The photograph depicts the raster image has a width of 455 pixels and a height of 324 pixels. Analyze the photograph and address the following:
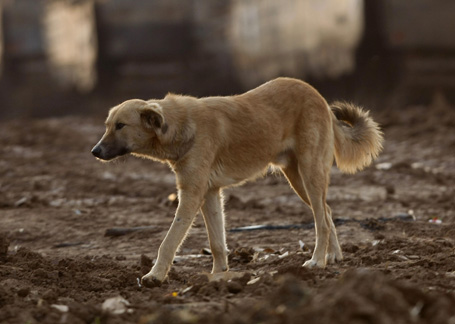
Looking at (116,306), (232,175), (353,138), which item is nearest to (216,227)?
(232,175)

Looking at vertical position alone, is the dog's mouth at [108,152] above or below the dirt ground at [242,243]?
above

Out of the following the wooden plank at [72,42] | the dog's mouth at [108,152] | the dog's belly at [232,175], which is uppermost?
the dog's mouth at [108,152]

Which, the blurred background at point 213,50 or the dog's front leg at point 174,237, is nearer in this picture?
the dog's front leg at point 174,237

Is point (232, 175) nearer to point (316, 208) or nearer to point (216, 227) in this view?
point (216, 227)

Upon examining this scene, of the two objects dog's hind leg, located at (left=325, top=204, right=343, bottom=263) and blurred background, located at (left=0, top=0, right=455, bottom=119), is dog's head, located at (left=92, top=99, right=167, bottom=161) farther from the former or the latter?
blurred background, located at (left=0, top=0, right=455, bottom=119)

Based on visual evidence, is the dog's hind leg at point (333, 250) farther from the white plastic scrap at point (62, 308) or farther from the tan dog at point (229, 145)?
the white plastic scrap at point (62, 308)

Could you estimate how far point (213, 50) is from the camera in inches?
939

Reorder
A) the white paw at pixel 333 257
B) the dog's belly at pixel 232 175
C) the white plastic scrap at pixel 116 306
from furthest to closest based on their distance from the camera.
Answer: the white paw at pixel 333 257 < the dog's belly at pixel 232 175 < the white plastic scrap at pixel 116 306

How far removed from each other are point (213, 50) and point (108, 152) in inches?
709

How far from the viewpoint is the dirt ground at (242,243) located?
3.77 meters

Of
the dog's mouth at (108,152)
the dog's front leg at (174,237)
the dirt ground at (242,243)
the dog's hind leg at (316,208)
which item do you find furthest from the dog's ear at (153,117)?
the dog's hind leg at (316,208)

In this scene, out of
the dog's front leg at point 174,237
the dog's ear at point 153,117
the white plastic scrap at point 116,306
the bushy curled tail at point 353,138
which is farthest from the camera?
the bushy curled tail at point 353,138

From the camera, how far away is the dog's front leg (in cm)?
574

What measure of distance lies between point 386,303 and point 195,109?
10.5ft
